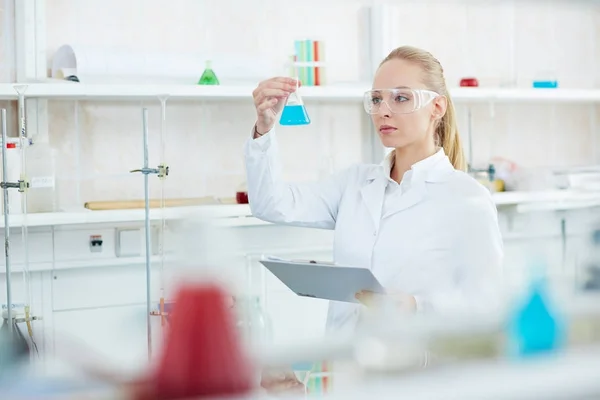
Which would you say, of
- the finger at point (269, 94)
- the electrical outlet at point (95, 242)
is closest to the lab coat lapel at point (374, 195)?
the finger at point (269, 94)

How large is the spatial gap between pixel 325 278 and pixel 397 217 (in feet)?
0.90

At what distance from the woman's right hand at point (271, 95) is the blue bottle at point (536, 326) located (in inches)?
49.9

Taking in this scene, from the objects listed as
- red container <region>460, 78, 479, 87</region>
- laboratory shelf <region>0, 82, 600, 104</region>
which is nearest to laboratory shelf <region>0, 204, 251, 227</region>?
laboratory shelf <region>0, 82, 600, 104</region>

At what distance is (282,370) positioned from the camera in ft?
1.75

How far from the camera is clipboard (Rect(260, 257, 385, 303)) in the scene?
1.48 m

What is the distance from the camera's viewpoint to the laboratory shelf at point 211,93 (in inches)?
92.1

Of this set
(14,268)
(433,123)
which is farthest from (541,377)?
(14,268)

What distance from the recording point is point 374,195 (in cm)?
182

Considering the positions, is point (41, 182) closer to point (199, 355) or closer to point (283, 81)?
point (283, 81)

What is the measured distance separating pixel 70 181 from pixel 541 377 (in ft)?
7.49

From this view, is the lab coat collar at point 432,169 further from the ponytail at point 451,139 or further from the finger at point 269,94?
the finger at point 269,94

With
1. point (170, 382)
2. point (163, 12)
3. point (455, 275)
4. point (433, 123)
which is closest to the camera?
point (170, 382)

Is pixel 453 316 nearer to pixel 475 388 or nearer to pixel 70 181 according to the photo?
pixel 475 388

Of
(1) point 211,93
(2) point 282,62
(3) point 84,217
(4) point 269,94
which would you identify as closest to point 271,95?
(4) point 269,94
